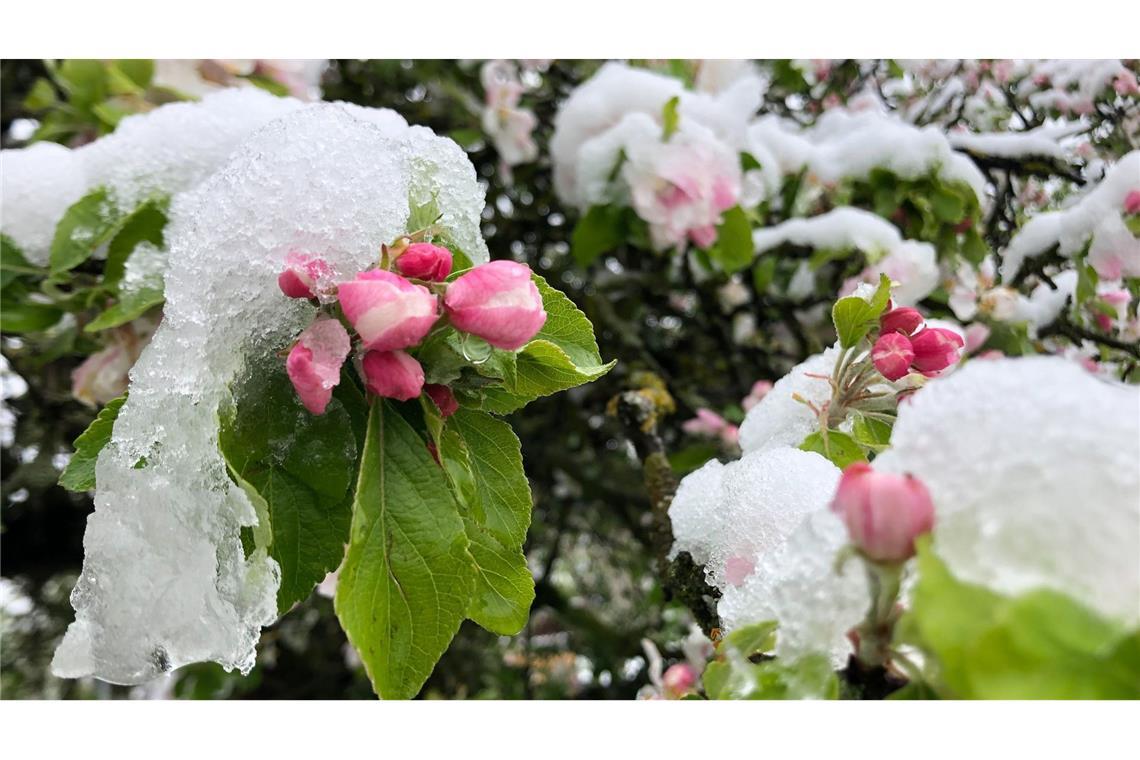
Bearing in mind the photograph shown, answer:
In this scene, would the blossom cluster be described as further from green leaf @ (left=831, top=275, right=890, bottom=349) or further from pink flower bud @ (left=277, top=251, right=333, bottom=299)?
green leaf @ (left=831, top=275, right=890, bottom=349)

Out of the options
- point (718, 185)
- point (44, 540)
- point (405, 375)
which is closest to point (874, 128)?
point (718, 185)

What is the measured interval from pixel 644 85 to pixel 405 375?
122 centimetres

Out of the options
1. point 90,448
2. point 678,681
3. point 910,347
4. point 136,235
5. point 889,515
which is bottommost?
point 678,681

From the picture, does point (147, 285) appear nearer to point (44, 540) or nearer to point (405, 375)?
point (405, 375)

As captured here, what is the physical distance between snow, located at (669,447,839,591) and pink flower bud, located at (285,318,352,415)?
0.31 metres

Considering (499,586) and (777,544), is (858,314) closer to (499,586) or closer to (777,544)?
(777,544)

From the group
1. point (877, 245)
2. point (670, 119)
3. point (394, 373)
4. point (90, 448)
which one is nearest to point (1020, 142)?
point (877, 245)

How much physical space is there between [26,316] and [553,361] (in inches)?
34.1

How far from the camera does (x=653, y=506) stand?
1.05 metres

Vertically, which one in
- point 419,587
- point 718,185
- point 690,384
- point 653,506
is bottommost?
point 690,384

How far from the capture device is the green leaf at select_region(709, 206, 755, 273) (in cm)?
151

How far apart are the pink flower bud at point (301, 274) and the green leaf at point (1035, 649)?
0.38 m

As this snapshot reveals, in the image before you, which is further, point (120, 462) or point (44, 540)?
point (44, 540)

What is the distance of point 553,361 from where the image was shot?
57cm
